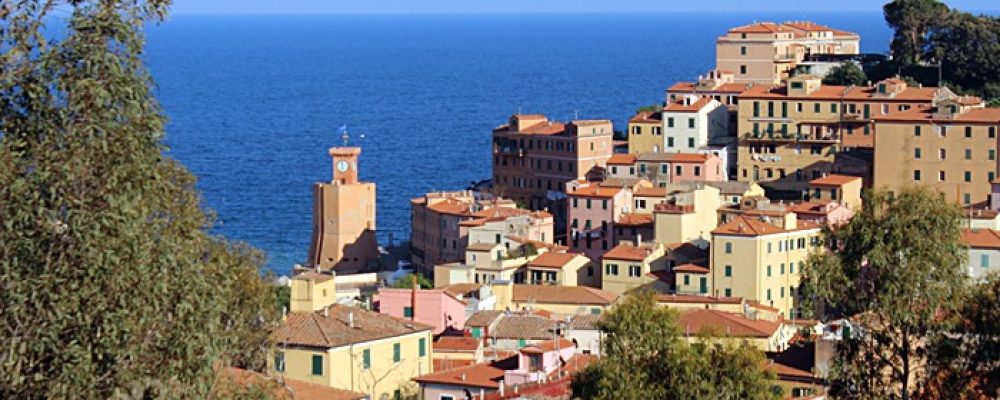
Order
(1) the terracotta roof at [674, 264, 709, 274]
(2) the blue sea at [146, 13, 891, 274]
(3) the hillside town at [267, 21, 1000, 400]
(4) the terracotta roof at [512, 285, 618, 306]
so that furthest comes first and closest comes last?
1. (2) the blue sea at [146, 13, 891, 274]
2. (1) the terracotta roof at [674, 264, 709, 274]
3. (4) the terracotta roof at [512, 285, 618, 306]
4. (3) the hillside town at [267, 21, 1000, 400]

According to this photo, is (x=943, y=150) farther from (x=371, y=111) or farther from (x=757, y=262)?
(x=371, y=111)

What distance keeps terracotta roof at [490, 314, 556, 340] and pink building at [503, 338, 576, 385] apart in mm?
3628

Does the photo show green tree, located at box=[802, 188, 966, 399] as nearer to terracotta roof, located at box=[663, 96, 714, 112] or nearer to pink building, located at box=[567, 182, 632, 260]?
pink building, located at box=[567, 182, 632, 260]

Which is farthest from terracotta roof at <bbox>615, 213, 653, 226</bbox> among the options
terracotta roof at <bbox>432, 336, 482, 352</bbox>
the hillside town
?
terracotta roof at <bbox>432, 336, 482, 352</bbox>

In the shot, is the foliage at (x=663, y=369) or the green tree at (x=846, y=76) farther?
the green tree at (x=846, y=76)

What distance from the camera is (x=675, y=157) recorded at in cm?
5156

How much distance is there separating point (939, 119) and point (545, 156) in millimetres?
10670

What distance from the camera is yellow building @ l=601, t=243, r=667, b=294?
42.8m

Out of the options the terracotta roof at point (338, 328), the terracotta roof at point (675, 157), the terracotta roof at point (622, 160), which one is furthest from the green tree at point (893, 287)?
the terracotta roof at point (622, 160)

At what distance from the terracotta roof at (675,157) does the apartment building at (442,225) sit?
3.20 metres

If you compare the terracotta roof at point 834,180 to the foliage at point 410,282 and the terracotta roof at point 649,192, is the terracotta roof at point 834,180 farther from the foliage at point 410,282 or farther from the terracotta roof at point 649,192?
the foliage at point 410,282

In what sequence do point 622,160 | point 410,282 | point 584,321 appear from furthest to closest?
point 622,160, point 410,282, point 584,321

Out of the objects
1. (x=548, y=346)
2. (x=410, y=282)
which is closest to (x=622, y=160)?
(x=410, y=282)

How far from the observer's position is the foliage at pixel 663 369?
18.8 m
